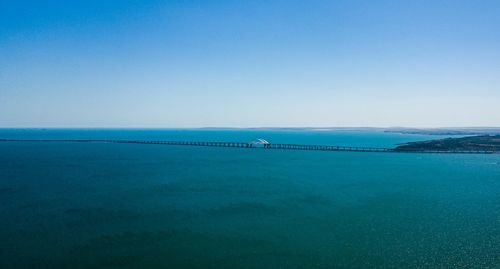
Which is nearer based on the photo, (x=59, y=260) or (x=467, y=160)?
(x=59, y=260)

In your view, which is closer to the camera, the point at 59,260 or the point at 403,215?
the point at 59,260

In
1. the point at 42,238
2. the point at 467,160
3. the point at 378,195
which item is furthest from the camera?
the point at 467,160

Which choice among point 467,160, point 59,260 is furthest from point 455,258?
point 467,160

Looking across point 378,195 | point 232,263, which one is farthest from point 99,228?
point 378,195

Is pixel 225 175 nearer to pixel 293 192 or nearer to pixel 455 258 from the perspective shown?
pixel 293 192

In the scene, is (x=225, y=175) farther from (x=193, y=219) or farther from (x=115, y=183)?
(x=193, y=219)

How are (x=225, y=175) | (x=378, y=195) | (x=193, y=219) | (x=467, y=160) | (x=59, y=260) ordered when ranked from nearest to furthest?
(x=59, y=260) → (x=193, y=219) → (x=378, y=195) → (x=225, y=175) → (x=467, y=160)
